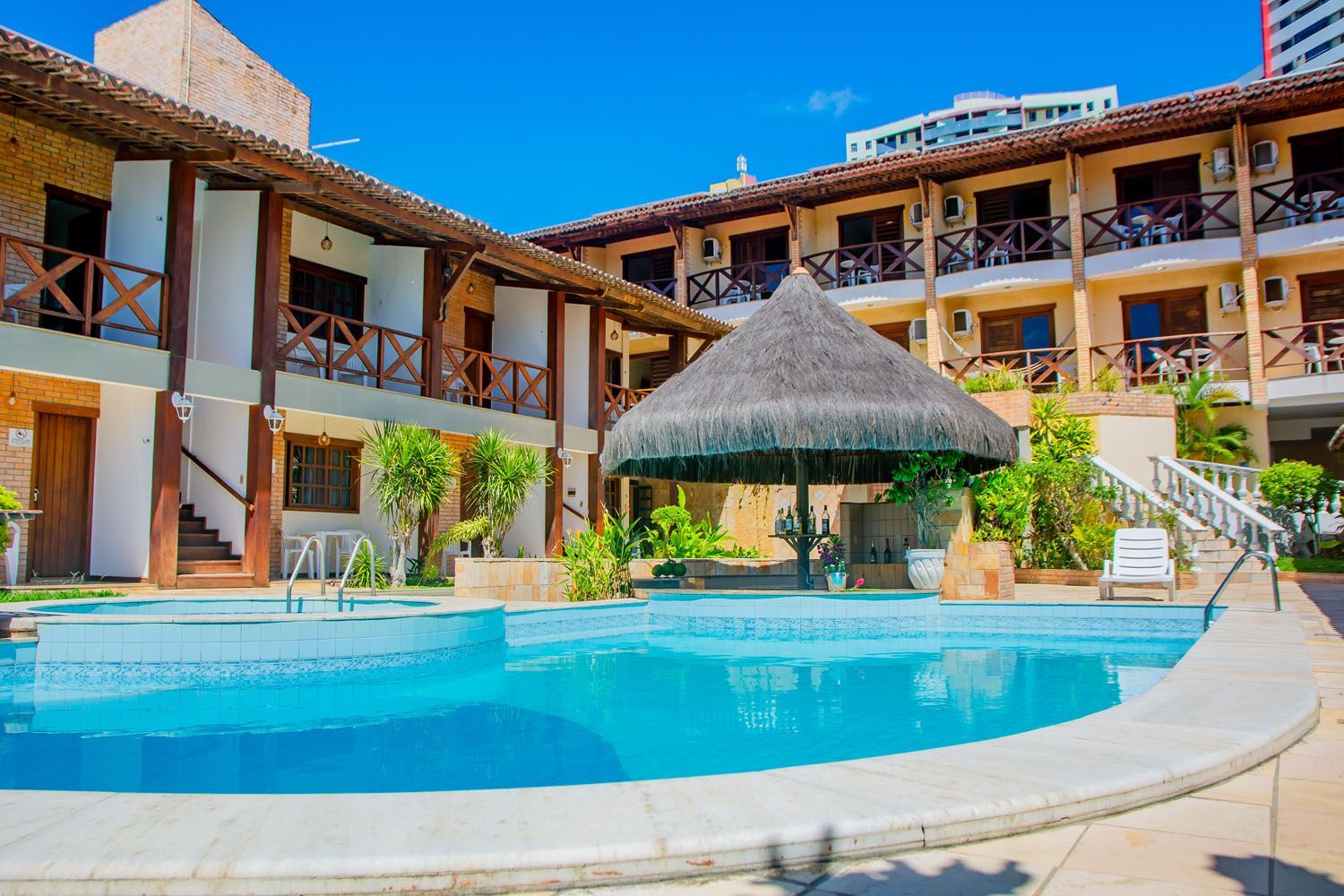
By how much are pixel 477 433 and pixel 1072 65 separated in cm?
8161

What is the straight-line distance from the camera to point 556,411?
52.7 feet

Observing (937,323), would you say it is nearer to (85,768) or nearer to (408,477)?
(408,477)

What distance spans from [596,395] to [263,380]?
22.7 ft

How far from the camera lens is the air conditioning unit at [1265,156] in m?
18.1

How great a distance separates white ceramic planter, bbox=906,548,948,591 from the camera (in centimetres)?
1054

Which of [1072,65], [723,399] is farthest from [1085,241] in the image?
[1072,65]

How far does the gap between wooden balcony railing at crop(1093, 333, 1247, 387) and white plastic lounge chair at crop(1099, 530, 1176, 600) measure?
325 inches

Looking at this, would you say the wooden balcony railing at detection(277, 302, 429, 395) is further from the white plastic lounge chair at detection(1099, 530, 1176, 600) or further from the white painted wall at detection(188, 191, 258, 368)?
the white plastic lounge chair at detection(1099, 530, 1176, 600)

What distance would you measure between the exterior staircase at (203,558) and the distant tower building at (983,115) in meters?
88.4

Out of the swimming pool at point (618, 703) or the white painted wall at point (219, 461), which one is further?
the white painted wall at point (219, 461)

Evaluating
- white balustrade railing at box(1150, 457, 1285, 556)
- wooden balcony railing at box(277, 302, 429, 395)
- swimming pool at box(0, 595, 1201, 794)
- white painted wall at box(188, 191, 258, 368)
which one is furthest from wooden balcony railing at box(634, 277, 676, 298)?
swimming pool at box(0, 595, 1201, 794)

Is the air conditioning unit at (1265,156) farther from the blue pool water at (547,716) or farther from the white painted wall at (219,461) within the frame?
the white painted wall at (219,461)

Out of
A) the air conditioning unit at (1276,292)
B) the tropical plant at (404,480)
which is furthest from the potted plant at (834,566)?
the air conditioning unit at (1276,292)

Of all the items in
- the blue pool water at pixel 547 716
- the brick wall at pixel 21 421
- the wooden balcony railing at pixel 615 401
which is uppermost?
the wooden balcony railing at pixel 615 401
